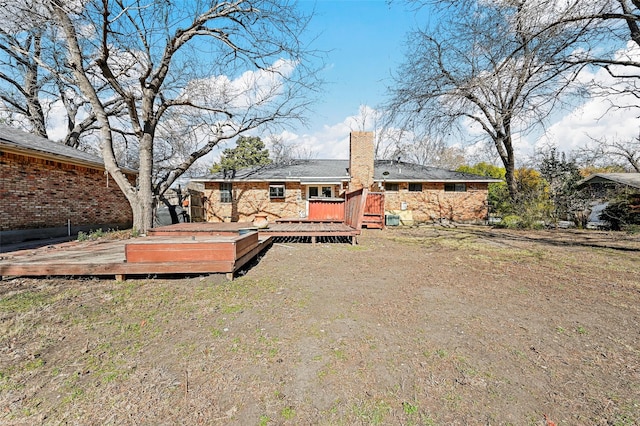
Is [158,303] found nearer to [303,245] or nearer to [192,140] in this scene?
[303,245]

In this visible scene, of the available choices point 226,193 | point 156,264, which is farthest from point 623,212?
point 226,193

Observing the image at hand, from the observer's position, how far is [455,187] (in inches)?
651

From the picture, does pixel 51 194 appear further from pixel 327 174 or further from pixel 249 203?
pixel 327 174

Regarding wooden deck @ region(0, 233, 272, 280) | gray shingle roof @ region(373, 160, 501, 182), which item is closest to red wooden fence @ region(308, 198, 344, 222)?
gray shingle roof @ region(373, 160, 501, 182)

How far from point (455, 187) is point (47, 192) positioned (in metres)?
19.5

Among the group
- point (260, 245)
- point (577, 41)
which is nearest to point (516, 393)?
point (260, 245)

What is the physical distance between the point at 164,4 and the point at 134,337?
10.9 meters

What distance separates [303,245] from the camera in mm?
7758

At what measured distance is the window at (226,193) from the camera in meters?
16.3

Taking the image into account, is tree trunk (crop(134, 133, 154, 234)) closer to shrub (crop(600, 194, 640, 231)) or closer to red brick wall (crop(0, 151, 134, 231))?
red brick wall (crop(0, 151, 134, 231))

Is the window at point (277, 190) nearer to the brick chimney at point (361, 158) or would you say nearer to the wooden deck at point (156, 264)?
the brick chimney at point (361, 158)

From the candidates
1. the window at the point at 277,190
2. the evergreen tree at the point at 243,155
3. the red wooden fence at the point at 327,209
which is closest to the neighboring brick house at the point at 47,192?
the window at the point at 277,190

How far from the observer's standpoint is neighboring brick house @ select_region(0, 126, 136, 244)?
7.92 metres

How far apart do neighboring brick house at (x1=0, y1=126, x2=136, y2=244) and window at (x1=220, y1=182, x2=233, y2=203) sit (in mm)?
5502
